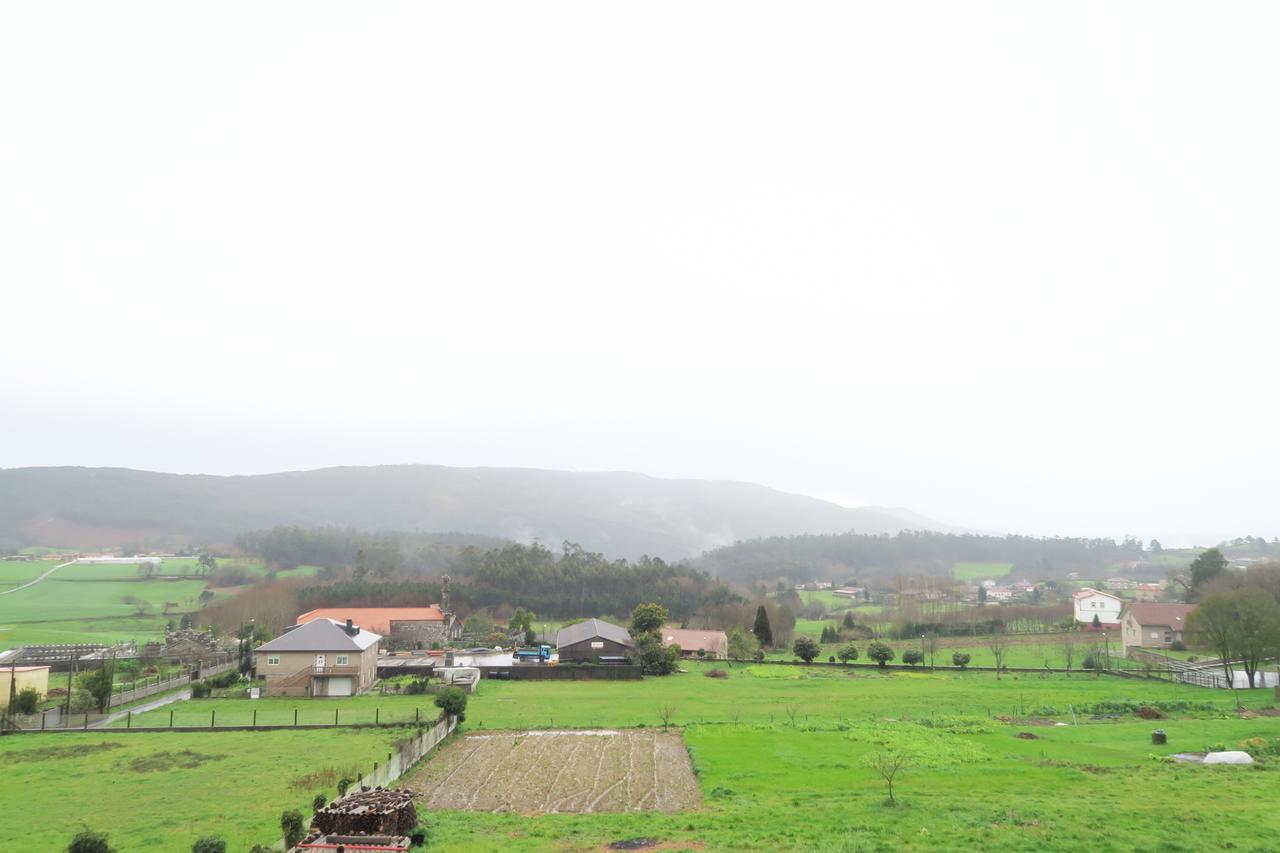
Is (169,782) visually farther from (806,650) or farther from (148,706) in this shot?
(806,650)

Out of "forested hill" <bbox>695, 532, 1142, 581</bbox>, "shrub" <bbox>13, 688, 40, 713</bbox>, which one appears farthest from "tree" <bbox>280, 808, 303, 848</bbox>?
"forested hill" <bbox>695, 532, 1142, 581</bbox>

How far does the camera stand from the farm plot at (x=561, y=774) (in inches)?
810

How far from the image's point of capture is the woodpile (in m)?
16.4

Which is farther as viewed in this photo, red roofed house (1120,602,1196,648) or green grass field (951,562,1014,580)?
green grass field (951,562,1014,580)

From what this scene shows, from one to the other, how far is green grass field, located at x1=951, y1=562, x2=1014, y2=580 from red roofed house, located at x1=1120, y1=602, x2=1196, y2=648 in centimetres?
10239

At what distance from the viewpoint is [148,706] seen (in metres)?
36.7

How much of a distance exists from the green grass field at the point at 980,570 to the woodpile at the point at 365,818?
156472 mm

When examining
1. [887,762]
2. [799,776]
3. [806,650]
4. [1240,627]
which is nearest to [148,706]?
[799,776]

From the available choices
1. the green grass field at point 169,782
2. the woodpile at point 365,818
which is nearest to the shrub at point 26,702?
the green grass field at point 169,782

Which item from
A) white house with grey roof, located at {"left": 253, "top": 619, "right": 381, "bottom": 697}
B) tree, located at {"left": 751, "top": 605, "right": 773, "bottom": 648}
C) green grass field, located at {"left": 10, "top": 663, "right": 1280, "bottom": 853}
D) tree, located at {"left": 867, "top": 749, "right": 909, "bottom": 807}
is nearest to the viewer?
green grass field, located at {"left": 10, "top": 663, "right": 1280, "bottom": 853}

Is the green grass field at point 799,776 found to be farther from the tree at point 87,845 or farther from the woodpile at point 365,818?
the tree at point 87,845

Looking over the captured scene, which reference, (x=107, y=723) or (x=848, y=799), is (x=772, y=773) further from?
(x=107, y=723)

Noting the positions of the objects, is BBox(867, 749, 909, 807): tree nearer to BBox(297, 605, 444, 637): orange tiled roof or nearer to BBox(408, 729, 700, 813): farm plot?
BBox(408, 729, 700, 813): farm plot

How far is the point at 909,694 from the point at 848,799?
20.8 metres
